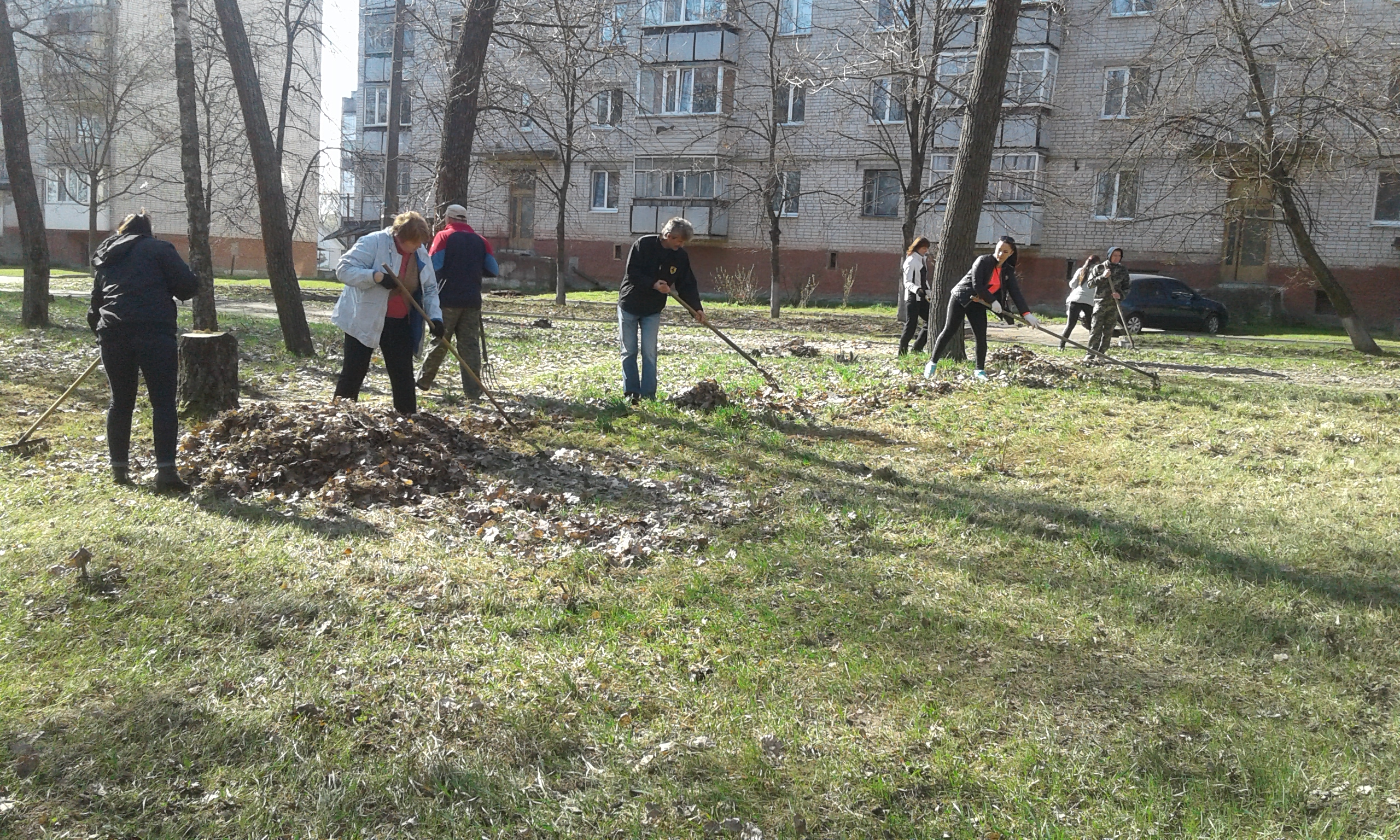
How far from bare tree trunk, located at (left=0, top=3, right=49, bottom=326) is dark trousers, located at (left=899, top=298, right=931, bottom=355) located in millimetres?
11461

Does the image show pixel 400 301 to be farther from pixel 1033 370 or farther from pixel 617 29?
pixel 617 29

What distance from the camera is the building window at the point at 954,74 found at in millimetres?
23750

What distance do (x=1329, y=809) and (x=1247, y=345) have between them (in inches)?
852

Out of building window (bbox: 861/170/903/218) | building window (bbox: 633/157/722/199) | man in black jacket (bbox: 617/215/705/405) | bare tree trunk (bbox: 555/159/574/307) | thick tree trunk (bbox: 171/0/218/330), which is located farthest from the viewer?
building window (bbox: 633/157/722/199)

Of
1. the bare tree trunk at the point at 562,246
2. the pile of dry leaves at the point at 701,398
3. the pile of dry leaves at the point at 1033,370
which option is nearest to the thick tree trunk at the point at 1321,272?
the pile of dry leaves at the point at 1033,370

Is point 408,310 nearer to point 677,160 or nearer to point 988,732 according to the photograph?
point 988,732

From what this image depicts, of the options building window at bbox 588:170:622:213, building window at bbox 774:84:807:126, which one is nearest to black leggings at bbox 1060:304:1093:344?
building window at bbox 774:84:807:126

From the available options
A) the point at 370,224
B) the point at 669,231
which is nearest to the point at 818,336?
the point at 669,231

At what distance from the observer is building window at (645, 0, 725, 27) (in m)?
37.6

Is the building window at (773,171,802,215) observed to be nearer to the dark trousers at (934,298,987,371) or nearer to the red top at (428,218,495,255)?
the dark trousers at (934,298,987,371)

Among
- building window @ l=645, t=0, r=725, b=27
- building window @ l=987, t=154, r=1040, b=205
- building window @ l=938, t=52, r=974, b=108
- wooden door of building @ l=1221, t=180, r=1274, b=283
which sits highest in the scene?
building window @ l=645, t=0, r=725, b=27

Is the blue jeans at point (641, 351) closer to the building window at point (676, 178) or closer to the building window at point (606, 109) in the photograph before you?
the building window at point (606, 109)

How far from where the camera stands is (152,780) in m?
3.50

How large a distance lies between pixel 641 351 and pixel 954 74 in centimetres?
2323
